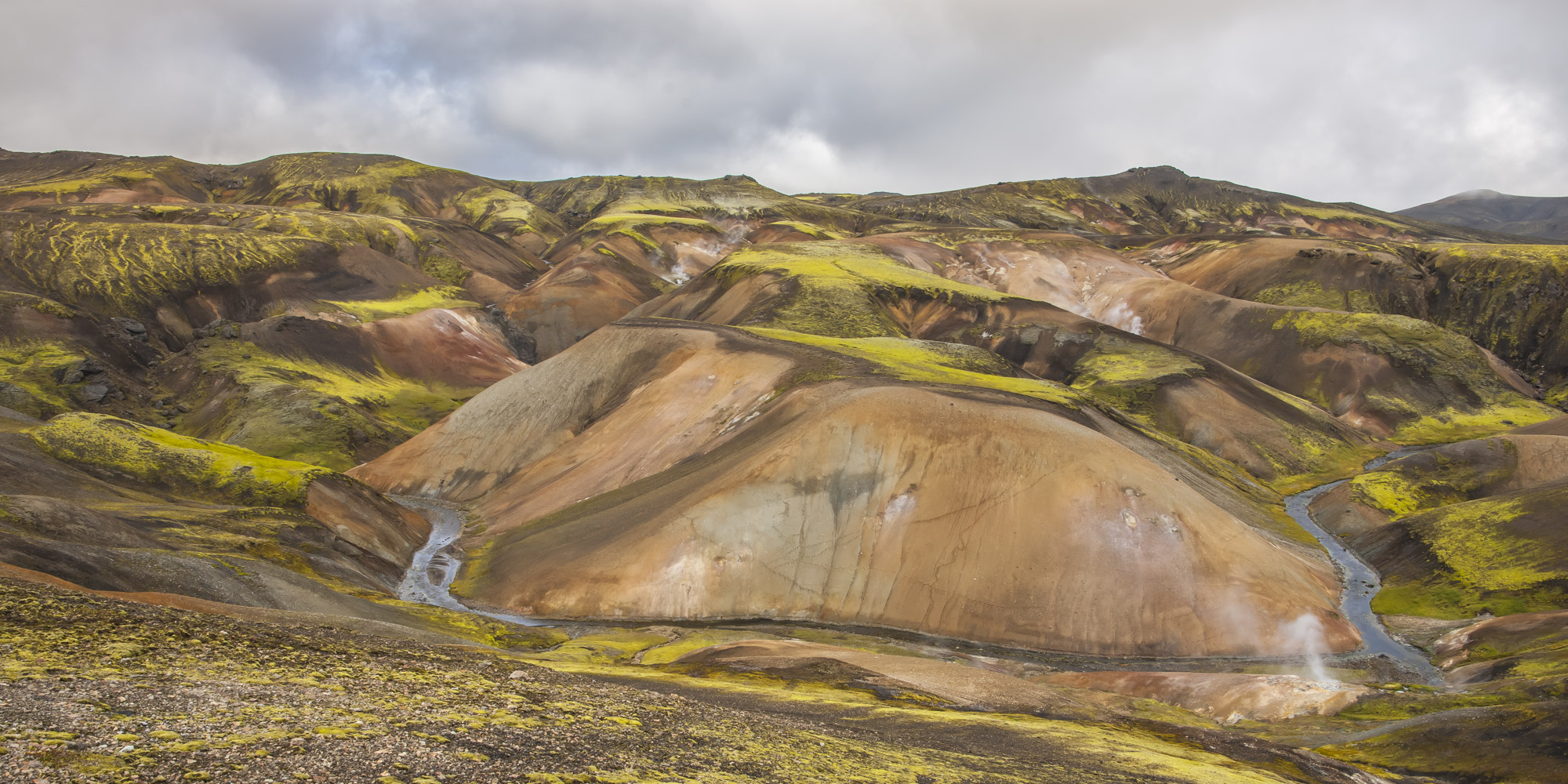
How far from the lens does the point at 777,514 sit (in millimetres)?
47125

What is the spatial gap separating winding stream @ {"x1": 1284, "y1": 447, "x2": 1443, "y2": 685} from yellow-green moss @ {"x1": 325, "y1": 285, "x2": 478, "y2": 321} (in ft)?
319

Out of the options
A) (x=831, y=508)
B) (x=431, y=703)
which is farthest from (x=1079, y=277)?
(x=431, y=703)

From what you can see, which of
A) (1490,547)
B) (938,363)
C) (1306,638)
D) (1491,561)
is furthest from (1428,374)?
(1306,638)

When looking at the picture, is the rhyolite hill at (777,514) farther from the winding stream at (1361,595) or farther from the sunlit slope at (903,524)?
the winding stream at (1361,595)

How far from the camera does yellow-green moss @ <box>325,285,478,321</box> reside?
4291 inches

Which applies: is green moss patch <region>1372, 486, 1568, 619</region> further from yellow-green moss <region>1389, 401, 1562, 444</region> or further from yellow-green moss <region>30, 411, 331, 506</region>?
yellow-green moss <region>30, 411, 331, 506</region>

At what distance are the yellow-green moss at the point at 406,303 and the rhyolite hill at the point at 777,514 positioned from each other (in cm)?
82

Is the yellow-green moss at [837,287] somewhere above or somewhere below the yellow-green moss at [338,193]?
below

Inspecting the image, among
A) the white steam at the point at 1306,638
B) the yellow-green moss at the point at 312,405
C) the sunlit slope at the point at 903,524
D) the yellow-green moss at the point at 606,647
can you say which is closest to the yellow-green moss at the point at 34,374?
the yellow-green moss at the point at 312,405

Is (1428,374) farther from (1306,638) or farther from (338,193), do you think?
(338,193)

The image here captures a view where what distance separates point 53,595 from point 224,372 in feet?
274

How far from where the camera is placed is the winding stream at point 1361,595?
40.9m

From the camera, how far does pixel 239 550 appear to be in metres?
38.7

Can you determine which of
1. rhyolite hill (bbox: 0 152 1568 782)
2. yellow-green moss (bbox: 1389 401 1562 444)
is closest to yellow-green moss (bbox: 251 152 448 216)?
rhyolite hill (bbox: 0 152 1568 782)
